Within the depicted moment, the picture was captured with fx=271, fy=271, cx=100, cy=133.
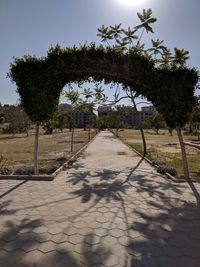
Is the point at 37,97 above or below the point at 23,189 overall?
above

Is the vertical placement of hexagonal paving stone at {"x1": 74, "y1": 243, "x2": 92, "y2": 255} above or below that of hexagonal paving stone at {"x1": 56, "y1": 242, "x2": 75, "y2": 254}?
below

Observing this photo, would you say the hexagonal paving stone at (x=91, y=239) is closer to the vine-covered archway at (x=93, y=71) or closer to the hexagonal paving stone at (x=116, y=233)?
the hexagonal paving stone at (x=116, y=233)

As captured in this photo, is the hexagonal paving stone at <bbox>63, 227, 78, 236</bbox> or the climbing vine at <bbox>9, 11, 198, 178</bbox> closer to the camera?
the hexagonal paving stone at <bbox>63, 227, 78, 236</bbox>

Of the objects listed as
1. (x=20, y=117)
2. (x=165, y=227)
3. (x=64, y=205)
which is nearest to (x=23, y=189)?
(x=64, y=205)

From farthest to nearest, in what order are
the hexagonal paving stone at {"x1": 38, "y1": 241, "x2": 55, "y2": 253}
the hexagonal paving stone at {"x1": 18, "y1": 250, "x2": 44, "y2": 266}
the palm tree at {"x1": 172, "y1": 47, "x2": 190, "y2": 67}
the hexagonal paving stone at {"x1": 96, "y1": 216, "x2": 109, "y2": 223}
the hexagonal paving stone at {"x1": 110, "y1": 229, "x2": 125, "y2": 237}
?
the palm tree at {"x1": 172, "y1": 47, "x2": 190, "y2": 67} < the hexagonal paving stone at {"x1": 96, "y1": 216, "x2": 109, "y2": 223} < the hexagonal paving stone at {"x1": 110, "y1": 229, "x2": 125, "y2": 237} < the hexagonal paving stone at {"x1": 38, "y1": 241, "x2": 55, "y2": 253} < the hexagonal paving stone at {"x1": 18, "y1": 250, "x2": 44, "y2": 266}

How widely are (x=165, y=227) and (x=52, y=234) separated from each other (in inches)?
93.4

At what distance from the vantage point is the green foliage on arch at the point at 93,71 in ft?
34.3

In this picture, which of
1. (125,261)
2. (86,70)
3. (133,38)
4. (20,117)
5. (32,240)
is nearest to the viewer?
(125,261)

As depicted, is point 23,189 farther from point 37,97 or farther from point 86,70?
point 86,70

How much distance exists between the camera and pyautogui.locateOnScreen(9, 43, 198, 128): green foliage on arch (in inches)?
412

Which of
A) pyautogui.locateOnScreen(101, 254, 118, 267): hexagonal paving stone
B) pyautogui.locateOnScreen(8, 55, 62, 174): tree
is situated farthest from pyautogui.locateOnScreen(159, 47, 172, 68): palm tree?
pyautogui.locateOnScreen(101, 254, 118, 267): hexagonal paving stone

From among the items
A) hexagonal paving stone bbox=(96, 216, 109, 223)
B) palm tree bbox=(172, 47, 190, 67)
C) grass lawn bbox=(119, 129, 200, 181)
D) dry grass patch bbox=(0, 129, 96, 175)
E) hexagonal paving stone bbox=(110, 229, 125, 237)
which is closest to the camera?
hexagonal paving stone bbox=(110, 229, 125, 237)

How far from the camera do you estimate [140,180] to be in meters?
10.6

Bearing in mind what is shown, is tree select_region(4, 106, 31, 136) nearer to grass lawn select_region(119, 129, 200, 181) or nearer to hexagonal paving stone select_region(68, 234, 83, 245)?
grass lawn select_region(119, 129, 200, 181)
